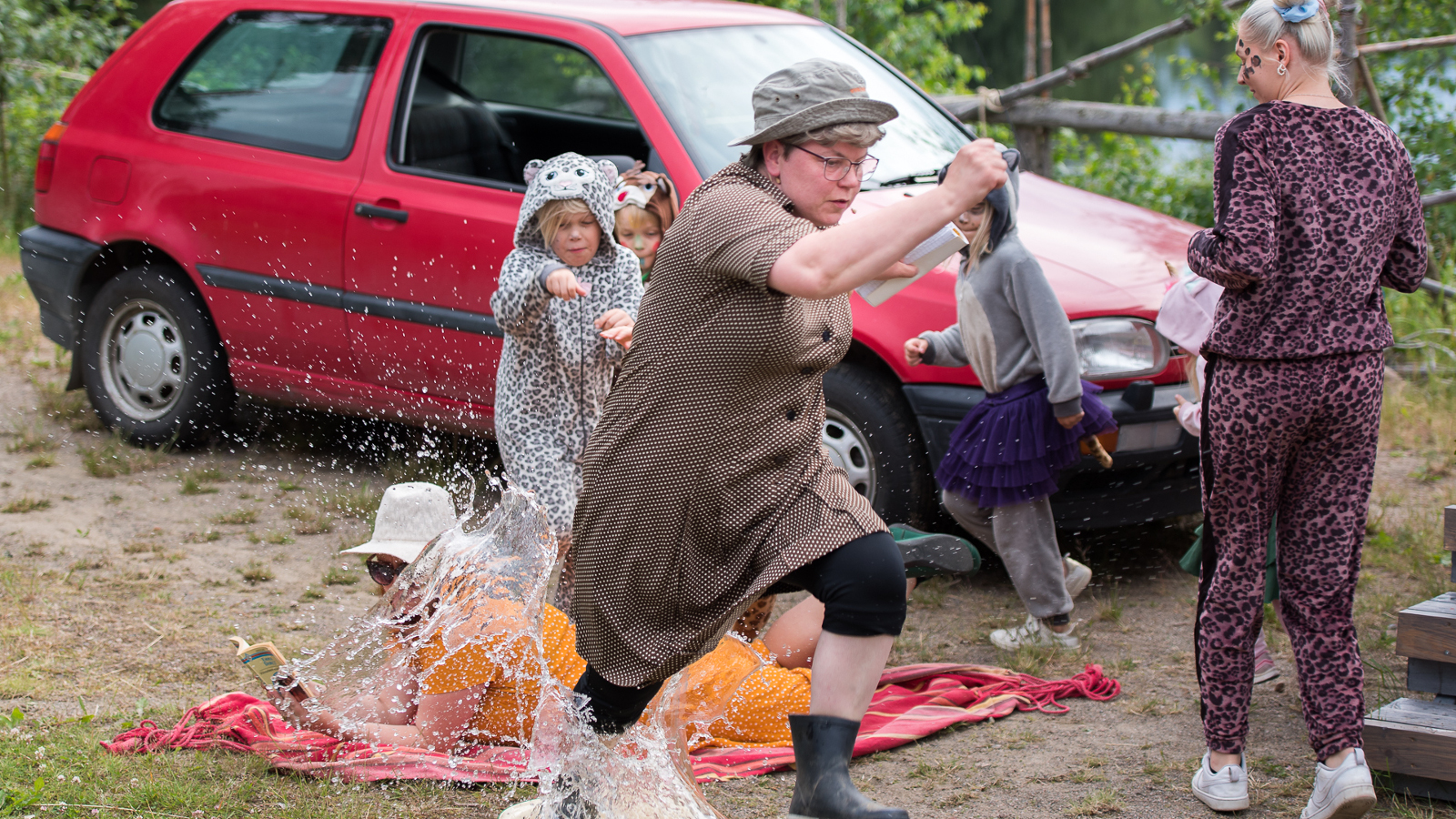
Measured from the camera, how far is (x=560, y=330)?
13.2ft

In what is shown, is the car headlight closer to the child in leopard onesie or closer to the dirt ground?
the dirt ground

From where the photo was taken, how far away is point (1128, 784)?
341cm

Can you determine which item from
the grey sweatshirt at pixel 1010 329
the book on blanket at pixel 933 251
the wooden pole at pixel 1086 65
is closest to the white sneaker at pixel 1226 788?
the grey sweatshirt at pixel 1010 329

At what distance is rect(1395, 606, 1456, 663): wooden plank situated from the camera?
326cm

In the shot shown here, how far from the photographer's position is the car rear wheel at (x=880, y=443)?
15.4 ft

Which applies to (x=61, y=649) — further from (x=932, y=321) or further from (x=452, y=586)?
(x=932, y=321)

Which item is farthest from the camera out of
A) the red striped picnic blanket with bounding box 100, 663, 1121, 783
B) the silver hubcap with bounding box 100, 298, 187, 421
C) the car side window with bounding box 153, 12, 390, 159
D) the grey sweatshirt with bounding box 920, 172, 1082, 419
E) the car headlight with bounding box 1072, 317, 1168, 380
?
the silver hubcap with bounding box 100, 298, 187, 421

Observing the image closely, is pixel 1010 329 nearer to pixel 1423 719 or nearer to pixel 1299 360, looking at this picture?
pixel 1299 360

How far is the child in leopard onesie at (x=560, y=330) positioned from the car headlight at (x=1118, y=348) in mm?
1485

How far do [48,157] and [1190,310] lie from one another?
5.13m

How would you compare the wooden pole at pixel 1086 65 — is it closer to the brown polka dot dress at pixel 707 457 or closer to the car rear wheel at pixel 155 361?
the car rear wheel at pixel 155 361

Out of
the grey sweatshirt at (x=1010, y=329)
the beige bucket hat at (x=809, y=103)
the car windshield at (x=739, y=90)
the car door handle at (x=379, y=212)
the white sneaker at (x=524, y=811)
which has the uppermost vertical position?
the beige bucket hat at (x=809, y=103)

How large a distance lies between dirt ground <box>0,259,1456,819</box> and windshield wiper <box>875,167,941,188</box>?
149 cm

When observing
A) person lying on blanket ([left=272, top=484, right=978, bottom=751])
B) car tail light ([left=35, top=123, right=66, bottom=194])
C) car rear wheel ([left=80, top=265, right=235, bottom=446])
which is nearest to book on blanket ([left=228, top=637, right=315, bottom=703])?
person lying on blanket ([left=272, top=484, right=978, bottom=751])
